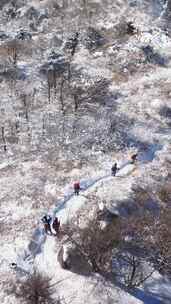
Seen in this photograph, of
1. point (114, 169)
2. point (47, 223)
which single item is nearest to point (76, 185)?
point (114, 169)

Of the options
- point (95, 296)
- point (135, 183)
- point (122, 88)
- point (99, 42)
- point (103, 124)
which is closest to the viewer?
point (95, 296)

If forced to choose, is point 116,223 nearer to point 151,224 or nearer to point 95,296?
point 151,224

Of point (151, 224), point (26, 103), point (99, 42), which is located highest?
point (99, 42)

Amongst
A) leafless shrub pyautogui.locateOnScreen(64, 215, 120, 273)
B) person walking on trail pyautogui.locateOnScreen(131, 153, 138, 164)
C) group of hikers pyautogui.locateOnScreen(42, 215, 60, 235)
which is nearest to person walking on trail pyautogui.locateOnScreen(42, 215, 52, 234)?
group of hikers pyautogui.locateOnScreen(42, 215, 60, 235)

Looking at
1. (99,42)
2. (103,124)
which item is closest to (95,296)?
(103,124)

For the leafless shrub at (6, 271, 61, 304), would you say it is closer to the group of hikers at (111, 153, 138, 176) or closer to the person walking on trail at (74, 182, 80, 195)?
the person walking on trail at (74, 182, 80, 195)

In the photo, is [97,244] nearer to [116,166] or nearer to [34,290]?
[34,290]
